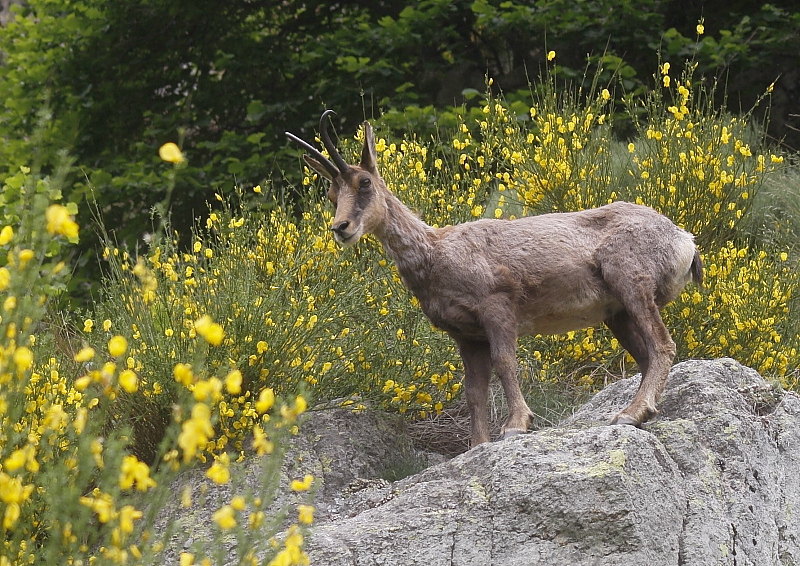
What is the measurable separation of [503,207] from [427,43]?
3.87 m

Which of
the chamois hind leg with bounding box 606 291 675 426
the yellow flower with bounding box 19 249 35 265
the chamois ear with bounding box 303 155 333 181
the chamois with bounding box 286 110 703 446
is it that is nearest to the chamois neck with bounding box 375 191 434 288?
the chamois with bounding box 286 110 703 446

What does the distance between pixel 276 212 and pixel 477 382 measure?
284cm

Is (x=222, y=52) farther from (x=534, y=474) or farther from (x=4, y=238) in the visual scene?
(x=4, y=238)

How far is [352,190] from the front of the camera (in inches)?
185

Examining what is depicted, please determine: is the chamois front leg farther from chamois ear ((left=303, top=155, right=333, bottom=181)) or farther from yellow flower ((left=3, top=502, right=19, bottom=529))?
yellow flower ((left=3, top=502, right=19, bottom=529))

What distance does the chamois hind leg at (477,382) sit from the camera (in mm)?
4883

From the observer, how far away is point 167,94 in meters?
12.9

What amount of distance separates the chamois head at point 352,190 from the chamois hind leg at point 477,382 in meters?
0.73

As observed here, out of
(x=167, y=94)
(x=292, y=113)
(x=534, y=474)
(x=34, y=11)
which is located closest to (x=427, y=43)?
(x=292, y=113)

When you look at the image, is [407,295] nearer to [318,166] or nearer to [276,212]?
[276,212]

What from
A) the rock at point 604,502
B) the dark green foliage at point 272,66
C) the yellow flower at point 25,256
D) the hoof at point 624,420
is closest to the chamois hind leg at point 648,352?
the hoof at point 624,420

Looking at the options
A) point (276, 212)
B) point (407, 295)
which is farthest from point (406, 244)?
point (276, 212)

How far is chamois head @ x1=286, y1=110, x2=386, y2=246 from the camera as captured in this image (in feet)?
15.1

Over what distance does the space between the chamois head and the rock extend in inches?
43.5
